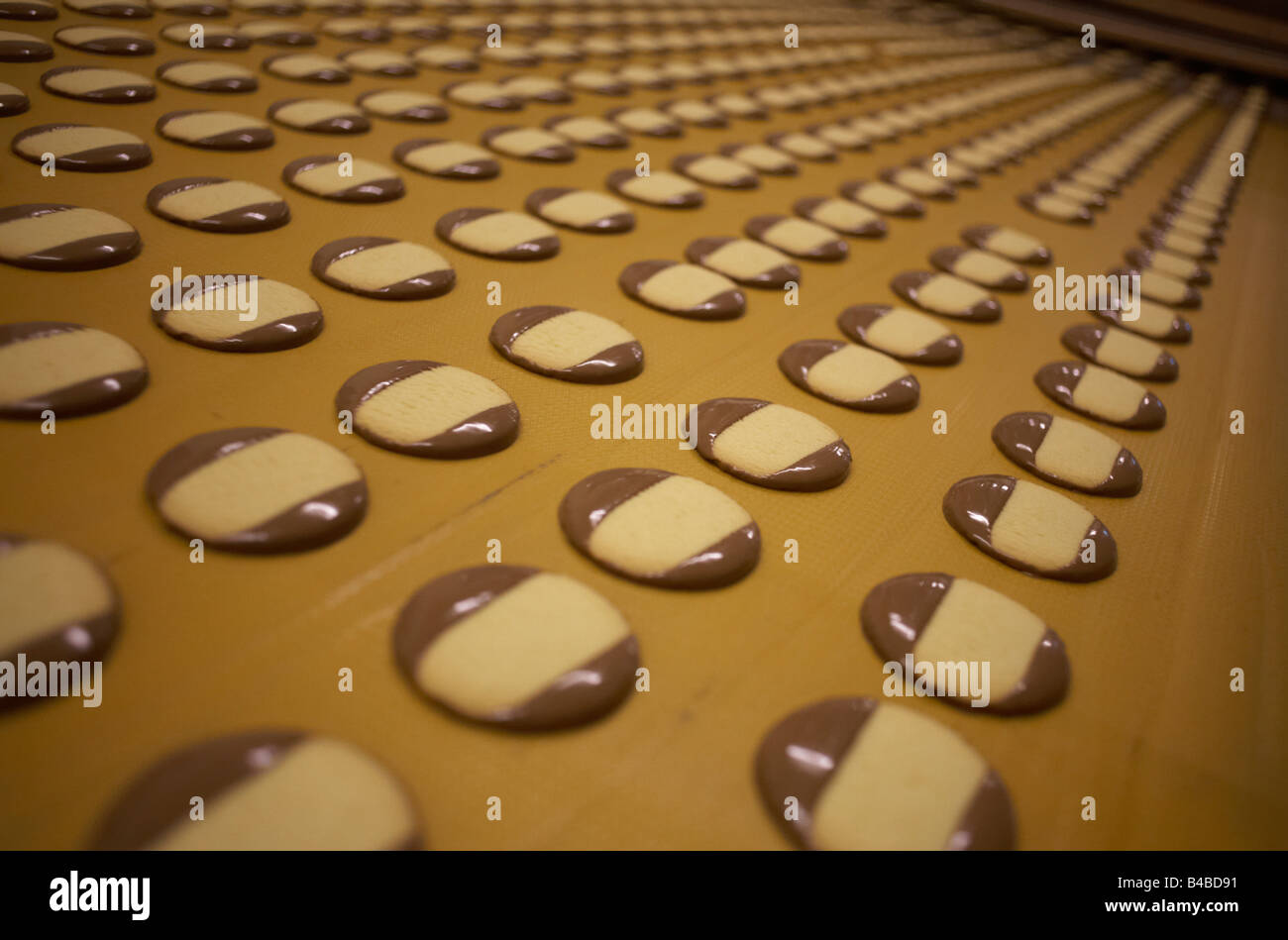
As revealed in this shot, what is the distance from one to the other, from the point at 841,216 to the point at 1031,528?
80cm

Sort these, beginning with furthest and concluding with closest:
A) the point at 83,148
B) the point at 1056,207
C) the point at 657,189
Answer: the point at 1056,207, the point at 657,189, the point at 83,148

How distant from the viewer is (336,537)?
1.79 feet

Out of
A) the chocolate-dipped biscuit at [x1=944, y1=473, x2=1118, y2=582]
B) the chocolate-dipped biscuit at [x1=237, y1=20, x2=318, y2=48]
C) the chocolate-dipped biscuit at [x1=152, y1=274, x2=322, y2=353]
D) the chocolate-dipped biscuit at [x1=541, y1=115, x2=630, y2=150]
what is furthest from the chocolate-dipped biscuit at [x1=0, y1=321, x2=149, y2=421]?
the chocolate-dipped biscuit at [x1=237, y1=20, x2=318, y2=48]

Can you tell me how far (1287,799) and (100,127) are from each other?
1353mm

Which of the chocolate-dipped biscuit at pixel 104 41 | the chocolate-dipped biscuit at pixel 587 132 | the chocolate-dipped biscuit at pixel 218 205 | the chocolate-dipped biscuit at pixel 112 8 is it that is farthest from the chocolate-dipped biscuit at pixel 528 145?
the chocolate-dipped biscuit at pixel 112 8

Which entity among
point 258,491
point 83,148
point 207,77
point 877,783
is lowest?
point 877,783

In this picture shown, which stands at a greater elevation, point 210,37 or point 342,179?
point 210,37

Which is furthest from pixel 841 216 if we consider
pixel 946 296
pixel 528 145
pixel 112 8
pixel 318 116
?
pixel 112 8

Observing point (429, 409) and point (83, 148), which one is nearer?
point (429, 409)

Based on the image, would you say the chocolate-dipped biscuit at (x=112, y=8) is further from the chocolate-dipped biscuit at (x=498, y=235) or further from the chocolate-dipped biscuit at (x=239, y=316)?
the chocolate-dipped biscuit at (x=239, y=316)

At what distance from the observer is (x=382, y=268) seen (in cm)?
84

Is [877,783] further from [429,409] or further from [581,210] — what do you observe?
[581,210]

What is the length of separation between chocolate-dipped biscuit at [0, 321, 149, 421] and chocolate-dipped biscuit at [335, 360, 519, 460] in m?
0.16
